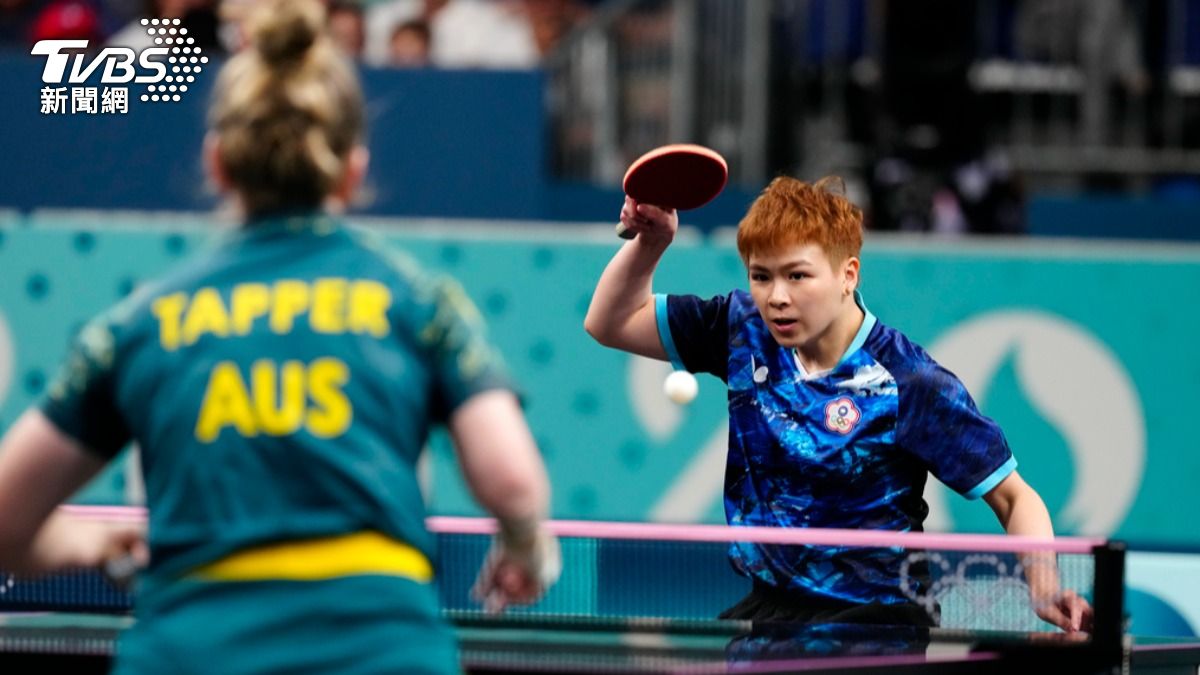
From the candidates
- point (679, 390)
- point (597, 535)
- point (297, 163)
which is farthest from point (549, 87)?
point (297, 163)

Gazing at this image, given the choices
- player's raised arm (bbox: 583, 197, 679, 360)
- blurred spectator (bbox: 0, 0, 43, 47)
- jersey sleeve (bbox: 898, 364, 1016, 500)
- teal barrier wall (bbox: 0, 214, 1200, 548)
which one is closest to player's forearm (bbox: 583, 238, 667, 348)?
player's raised arm (bbox: 583, 197, 679, 360)

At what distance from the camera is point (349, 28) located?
8.54 meters

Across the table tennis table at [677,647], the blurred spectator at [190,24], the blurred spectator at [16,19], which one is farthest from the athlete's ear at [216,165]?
the blurred spectator at [16,19]

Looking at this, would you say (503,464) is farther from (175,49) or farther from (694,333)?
(175,49)

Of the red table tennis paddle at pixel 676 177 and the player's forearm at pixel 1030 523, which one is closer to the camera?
the player's forearm at pixel 1030 523

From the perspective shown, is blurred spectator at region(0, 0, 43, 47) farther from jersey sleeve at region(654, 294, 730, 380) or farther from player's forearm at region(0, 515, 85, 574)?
player's forearm at region(0, 515, 85, 574)

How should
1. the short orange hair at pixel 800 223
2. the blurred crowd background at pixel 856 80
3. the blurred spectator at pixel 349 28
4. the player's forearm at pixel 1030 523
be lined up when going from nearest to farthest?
the player's forearm at pixel 1030 523 < the short orange hair at pixel 800 223 < the blurred spectator at pixel 349 28 < the blurred crowd background at pixel 856 80

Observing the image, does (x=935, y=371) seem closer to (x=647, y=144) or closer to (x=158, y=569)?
(x=158, y=569)

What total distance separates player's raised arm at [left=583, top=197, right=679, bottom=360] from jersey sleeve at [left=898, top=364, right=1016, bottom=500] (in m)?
0.61

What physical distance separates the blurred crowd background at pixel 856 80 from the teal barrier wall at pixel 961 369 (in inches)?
65.6

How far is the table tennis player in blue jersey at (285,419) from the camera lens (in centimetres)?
234

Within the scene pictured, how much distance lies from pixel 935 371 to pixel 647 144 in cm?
512

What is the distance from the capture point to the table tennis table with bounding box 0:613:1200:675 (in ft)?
10.4

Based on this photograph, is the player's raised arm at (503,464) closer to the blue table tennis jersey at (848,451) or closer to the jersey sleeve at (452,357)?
the jersey sleeve at (452,357)
